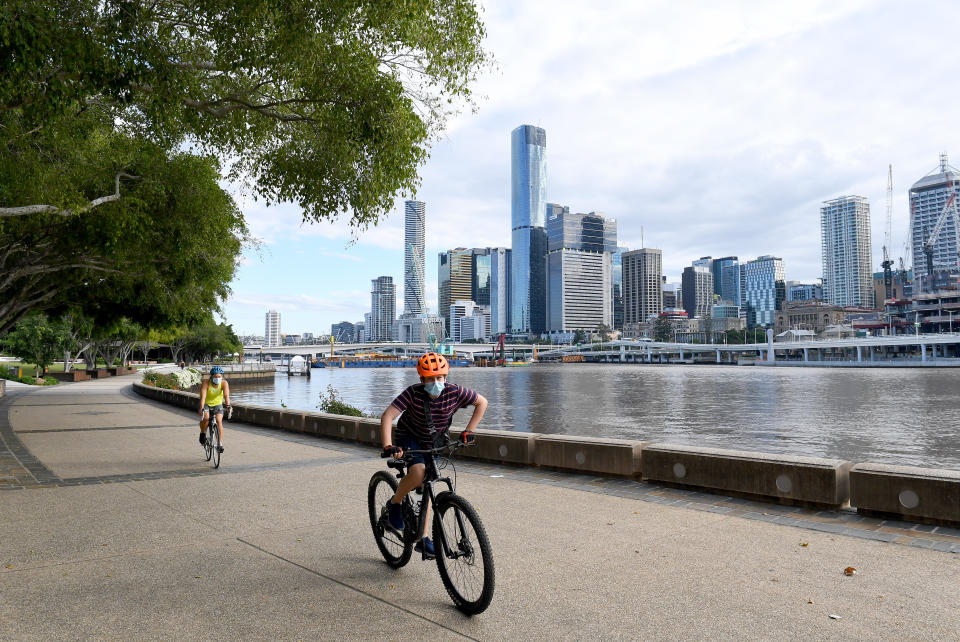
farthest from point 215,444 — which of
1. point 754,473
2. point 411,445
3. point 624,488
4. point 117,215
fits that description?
point 754,473

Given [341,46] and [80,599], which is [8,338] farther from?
[80,599]

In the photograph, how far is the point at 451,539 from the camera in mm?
4805

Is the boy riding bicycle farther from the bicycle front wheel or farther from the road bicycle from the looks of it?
the road bicycle

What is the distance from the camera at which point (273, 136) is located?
1423cm

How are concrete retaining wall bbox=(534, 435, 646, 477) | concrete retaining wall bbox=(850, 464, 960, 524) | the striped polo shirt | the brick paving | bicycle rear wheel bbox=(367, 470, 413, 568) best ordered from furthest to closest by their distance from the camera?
concrete retaining wall bbox=(534, 435, 646, 477) → concrete retaining wall bbox=(850, 464, 960, 524) → the brick paving → bicycle rear wheel bbox=(367, 470, 413, 568) → the striped polo shirt

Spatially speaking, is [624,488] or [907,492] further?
[624,488]

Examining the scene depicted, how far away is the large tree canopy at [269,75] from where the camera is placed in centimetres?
853

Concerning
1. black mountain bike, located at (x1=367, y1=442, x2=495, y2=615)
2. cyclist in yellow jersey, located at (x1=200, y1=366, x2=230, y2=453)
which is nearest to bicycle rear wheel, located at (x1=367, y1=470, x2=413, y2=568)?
black mountain bike, located at (x1=367, y1=442, x2=495, y2=615)

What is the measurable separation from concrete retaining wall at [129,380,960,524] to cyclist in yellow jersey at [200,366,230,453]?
14.4 feet

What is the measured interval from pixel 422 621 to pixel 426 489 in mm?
939

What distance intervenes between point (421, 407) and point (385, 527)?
129 centimetres

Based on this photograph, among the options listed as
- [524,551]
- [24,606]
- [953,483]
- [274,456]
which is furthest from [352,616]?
[274,456]

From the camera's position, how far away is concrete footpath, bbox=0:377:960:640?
436 centimetres

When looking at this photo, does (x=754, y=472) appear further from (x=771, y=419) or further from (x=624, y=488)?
(x=771, y=419)
